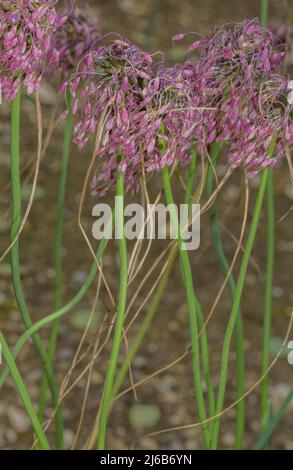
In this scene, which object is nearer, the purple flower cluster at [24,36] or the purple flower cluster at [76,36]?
the purple flower cluster at [24,36]

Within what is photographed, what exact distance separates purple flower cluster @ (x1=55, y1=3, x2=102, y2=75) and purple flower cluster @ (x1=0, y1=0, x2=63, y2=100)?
21cm

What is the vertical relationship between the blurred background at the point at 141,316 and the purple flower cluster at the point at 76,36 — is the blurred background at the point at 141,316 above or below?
below

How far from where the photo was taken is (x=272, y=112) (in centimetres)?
64

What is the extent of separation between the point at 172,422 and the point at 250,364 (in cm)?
18

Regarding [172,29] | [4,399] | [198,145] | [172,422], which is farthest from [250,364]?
[172,29]

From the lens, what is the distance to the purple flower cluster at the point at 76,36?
0.83 meters

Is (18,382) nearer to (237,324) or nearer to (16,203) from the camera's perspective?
(16,203)

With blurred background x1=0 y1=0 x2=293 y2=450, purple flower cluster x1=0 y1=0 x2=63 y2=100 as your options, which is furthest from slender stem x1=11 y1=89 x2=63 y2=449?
blurred background x1=0 y1=0 x2=293 y2=450

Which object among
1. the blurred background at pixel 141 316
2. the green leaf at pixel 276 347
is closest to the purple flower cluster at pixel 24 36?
the blurred background at pixel 141 316

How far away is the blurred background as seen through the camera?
1.40 meters

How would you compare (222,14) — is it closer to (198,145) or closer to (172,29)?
(172,29)

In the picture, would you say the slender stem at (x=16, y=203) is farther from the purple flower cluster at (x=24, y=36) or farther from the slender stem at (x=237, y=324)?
the slender stem at (x=237, y=324)

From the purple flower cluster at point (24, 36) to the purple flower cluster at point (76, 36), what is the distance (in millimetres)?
207
